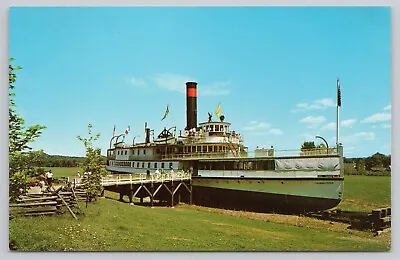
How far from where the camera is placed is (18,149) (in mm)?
4750

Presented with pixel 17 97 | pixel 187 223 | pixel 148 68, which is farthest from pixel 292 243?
pixel 17 97

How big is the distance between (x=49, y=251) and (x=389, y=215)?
3.12 m

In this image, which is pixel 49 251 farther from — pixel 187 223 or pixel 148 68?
pixel 148 68

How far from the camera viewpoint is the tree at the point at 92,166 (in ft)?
16.2

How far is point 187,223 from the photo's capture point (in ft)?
16.0

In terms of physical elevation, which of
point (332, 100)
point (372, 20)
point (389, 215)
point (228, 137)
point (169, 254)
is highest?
point (372, 20)

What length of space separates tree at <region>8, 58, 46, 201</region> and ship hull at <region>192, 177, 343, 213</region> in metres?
1.70

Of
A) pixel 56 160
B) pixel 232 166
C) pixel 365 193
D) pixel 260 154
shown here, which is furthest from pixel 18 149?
pixel 365 193

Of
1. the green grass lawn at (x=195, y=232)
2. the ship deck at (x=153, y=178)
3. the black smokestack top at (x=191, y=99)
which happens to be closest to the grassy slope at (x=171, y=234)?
the green grass lawn at (x=195, y=232)

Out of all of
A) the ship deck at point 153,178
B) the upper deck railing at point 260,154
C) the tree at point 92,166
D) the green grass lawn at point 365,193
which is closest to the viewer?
the green grass lawn at point 365,193

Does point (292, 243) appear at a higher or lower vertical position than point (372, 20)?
lower

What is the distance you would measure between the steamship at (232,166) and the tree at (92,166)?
0.12 m

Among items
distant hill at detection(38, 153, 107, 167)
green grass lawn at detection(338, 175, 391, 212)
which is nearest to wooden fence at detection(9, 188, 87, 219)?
distant hill at detection(38, 153, 107, 167)

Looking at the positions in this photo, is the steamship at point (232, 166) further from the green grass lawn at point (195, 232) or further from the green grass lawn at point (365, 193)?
the green grass lawn at point (195, 232)
